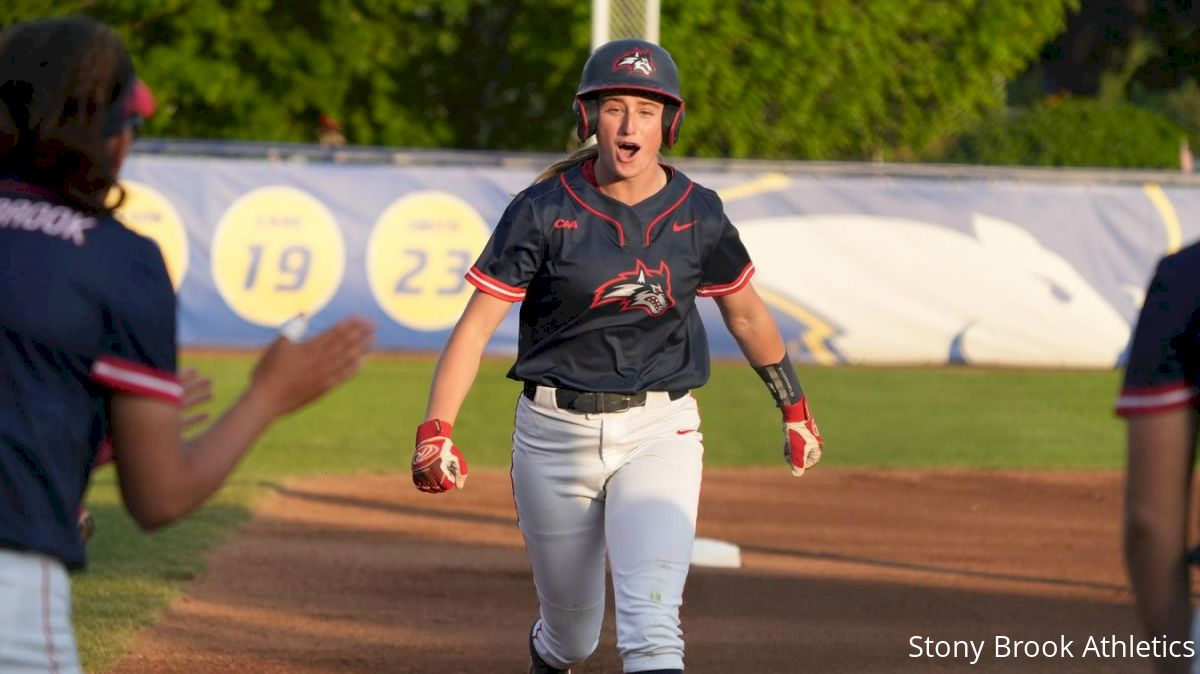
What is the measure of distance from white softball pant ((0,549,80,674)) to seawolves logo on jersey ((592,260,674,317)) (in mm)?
2688

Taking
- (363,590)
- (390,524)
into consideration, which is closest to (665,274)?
(363,590)

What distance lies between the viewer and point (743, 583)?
8992 millimetres

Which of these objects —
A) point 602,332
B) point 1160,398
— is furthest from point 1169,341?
point 602,332

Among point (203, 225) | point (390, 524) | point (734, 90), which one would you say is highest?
point (734, 90)

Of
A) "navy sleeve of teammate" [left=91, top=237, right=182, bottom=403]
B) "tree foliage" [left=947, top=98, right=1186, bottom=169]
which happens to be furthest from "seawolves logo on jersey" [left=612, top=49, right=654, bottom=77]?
"tree foliage" [left=947, top=98, right=1186, bottom=169]

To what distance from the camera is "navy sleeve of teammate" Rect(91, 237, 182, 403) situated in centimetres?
288

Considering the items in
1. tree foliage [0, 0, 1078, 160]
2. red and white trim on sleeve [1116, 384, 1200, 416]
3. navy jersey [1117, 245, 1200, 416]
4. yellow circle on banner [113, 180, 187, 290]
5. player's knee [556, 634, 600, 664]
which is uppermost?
tree foliage [0, 0, 1078, 160]

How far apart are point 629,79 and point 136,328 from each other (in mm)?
2902

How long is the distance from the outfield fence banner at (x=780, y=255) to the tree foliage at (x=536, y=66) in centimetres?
896

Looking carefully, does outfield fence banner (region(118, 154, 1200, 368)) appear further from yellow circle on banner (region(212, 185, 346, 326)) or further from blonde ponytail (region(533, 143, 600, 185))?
blonde ponytail (region(533, 143, 600, 185))

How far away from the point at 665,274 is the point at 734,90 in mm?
22964

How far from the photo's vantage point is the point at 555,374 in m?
5.50

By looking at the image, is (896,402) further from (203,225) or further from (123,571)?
(123,571)

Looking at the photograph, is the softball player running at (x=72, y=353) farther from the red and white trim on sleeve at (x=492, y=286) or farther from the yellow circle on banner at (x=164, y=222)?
the yellow circle on banner at (x=164, y=222)
